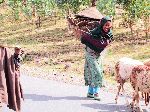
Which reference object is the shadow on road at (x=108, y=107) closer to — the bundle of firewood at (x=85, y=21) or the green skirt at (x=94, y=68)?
the green skirt at (x=94, y=68)

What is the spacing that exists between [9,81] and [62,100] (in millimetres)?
3326

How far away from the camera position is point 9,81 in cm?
810

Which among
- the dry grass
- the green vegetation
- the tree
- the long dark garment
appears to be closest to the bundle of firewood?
the long dark garment

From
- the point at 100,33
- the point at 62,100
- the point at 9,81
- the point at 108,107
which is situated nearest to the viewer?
the point at 9,81

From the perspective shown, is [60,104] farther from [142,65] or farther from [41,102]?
[142,65]

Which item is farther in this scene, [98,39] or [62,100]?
[62,100]

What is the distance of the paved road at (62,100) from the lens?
10.3m

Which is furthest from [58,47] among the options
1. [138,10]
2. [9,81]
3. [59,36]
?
[9,81]

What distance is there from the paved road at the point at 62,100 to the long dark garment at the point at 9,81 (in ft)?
6.59

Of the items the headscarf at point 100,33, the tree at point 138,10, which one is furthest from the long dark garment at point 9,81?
the tree at point 138,10

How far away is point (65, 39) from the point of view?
28.3 meters

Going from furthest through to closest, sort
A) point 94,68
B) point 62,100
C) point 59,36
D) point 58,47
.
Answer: point 59,36
point 58,47
point 62,100
point 94,68

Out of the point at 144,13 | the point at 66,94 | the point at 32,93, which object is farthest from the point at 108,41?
the point at 144,13

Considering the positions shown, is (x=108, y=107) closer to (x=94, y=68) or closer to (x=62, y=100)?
(x=94, y=68)
